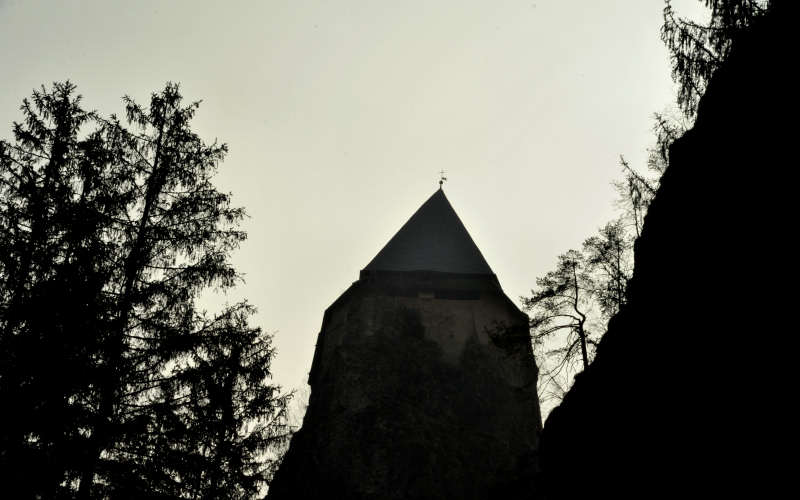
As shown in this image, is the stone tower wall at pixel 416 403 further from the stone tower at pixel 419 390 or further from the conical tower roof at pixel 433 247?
the conical tower roof at pixel 433 247

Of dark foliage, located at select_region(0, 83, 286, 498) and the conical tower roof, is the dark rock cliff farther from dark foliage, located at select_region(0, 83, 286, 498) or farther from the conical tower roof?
the conical tower roof

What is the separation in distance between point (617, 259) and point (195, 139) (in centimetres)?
978

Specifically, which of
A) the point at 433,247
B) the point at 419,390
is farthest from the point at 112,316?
the point at 433,247

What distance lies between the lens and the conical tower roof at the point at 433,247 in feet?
61.1

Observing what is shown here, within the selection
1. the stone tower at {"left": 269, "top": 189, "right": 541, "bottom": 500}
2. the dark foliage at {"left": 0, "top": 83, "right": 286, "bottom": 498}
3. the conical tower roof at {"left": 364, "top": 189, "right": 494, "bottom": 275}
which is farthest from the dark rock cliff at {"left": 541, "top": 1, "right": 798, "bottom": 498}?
the conical tower roof at {"left": 364, "top": 189, "right": 494, "bottom": 275}

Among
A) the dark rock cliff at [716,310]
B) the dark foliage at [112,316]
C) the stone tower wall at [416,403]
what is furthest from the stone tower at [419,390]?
the dark rock cliff at [716,310]

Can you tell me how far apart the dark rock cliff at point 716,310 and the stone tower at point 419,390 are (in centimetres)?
810

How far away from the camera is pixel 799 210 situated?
373 cm

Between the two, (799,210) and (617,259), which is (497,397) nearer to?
(617,259)

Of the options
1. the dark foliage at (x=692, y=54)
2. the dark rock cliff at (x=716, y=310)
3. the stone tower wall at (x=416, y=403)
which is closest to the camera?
the dark rock cliff at (x=716, y=310)

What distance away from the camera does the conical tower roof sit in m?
18.6

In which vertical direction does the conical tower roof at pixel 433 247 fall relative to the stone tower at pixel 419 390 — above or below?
above

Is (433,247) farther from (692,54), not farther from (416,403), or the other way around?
(692,54)

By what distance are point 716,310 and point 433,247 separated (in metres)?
15.3
